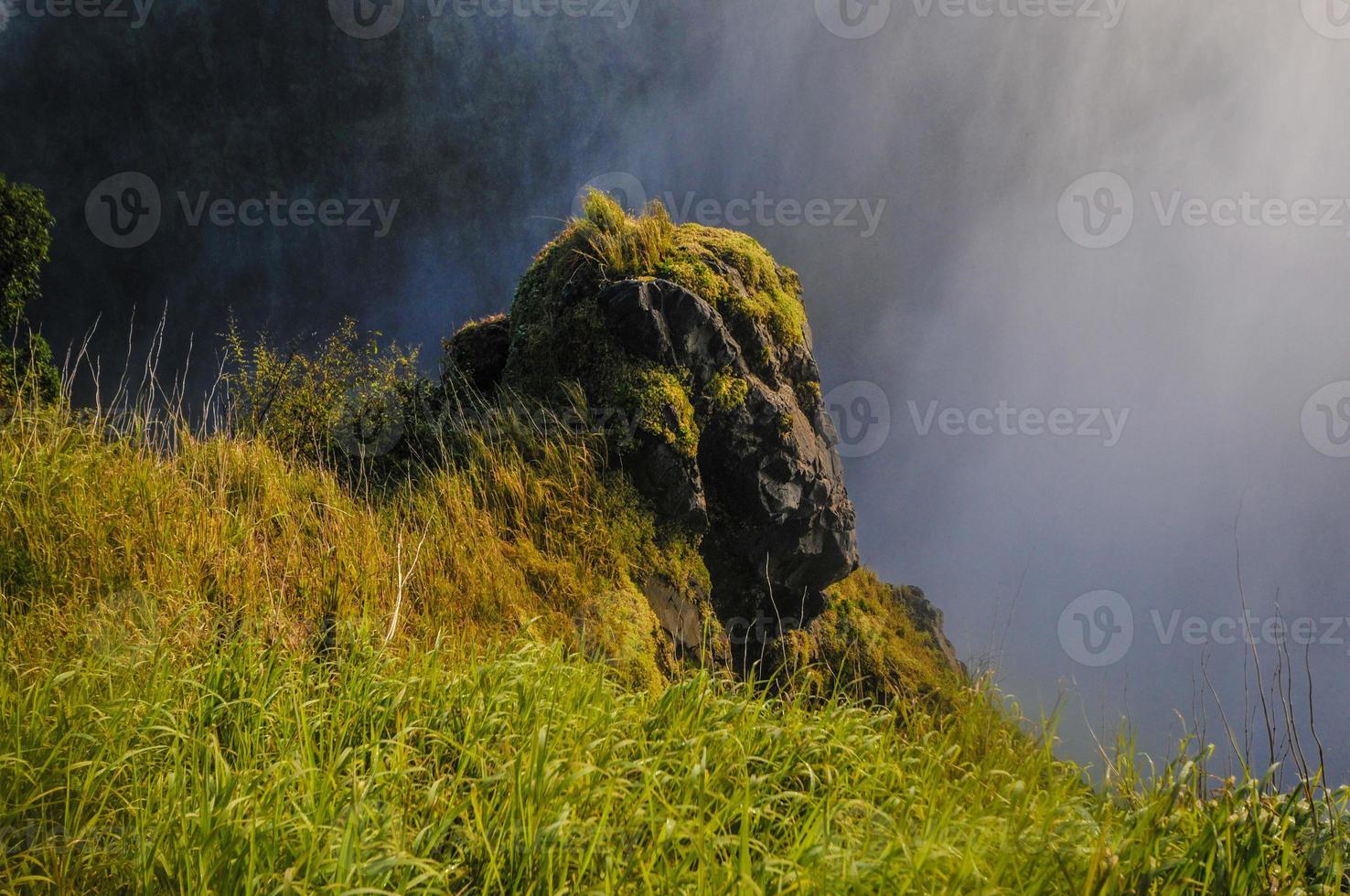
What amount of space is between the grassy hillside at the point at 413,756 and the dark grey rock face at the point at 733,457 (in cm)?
233

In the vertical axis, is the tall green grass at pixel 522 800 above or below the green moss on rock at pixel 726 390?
below

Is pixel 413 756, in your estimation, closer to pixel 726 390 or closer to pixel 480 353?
pixel 726 390

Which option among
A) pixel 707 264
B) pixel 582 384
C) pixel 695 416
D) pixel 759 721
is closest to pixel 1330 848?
pixel 759 721

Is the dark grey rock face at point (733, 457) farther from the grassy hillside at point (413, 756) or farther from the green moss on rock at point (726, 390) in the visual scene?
the grassy hillside at point (413, 756)

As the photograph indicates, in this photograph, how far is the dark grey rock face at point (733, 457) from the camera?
6984 mm

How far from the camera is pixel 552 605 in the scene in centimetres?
544

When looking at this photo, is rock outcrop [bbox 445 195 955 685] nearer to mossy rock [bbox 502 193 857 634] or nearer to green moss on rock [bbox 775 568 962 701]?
mossy rock [bbox 502 193 857 634]

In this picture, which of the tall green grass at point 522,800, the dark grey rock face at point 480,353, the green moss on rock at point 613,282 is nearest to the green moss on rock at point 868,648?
the green moss on rock at point 613,282


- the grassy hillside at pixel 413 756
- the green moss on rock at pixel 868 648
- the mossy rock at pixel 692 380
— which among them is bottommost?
the green moss on rock at pixel 868 648

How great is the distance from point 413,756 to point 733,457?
5050mm

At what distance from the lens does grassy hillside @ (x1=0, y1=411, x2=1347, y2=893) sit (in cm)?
212

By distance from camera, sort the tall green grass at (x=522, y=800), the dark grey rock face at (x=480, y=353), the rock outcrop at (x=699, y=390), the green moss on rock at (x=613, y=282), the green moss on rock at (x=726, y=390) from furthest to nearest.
Answer: 1. the dark grey rock face at (x=480, y=353)
2. the green moss on rock at (x=726, y=390)
3. the green moss on rock at (x=613, y=282)
4. the rock outcrop at (x=699, y=390)
5. the tall green grass at (x=522, y=800)

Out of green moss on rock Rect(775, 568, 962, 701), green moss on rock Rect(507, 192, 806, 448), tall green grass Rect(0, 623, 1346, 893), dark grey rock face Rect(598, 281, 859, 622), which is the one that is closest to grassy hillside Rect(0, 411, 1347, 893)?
tall green grass Rect(0, 623, 1346, 893)

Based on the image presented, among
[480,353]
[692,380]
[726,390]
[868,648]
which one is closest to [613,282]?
[692,380]
